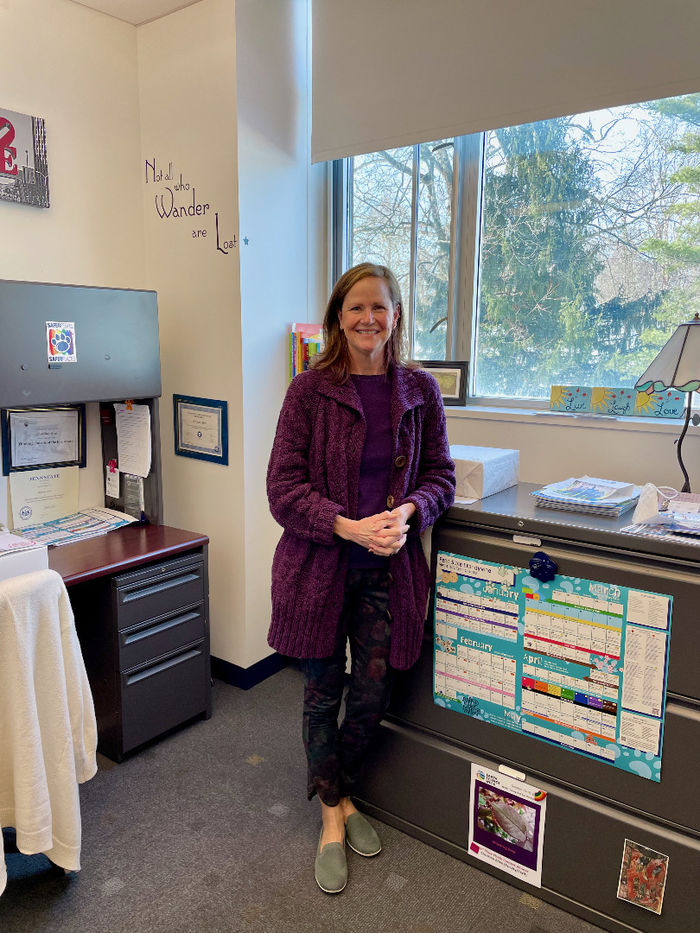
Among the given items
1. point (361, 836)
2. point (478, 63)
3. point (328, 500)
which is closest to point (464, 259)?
point (478, 63)

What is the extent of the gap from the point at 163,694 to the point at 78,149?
1941 mm

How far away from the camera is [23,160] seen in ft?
7.47

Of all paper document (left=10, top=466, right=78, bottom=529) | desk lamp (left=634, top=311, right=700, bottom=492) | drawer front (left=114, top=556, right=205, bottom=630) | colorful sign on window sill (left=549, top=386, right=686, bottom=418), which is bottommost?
drawer front (left=114, top=556, right=205, bottom=630)

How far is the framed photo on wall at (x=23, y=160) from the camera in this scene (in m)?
2.23

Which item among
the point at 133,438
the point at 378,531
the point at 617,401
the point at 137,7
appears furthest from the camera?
the point at 133,438

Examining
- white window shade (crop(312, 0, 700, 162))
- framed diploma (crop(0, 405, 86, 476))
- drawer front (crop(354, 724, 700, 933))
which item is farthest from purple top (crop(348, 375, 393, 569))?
framed diploma (crop(0, 405, 86, 476))

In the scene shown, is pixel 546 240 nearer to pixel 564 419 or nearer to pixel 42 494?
pixel 564 419

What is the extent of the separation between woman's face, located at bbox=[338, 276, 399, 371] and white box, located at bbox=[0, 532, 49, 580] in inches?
36.4

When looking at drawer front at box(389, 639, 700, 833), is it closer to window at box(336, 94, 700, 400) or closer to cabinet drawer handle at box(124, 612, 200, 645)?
cabinet drawer handle at box(124, 612, 200, 645)

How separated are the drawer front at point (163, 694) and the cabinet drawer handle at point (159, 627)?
105 mm

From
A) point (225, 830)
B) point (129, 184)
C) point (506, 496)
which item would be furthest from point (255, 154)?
point (225, 830)

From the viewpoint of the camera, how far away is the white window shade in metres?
1.90

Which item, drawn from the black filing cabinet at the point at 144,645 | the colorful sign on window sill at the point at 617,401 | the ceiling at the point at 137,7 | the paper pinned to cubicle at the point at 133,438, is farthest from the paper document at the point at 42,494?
the colorful sign on window sill at the point at 617,401

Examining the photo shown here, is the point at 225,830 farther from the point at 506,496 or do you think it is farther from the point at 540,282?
the point at 540,282
